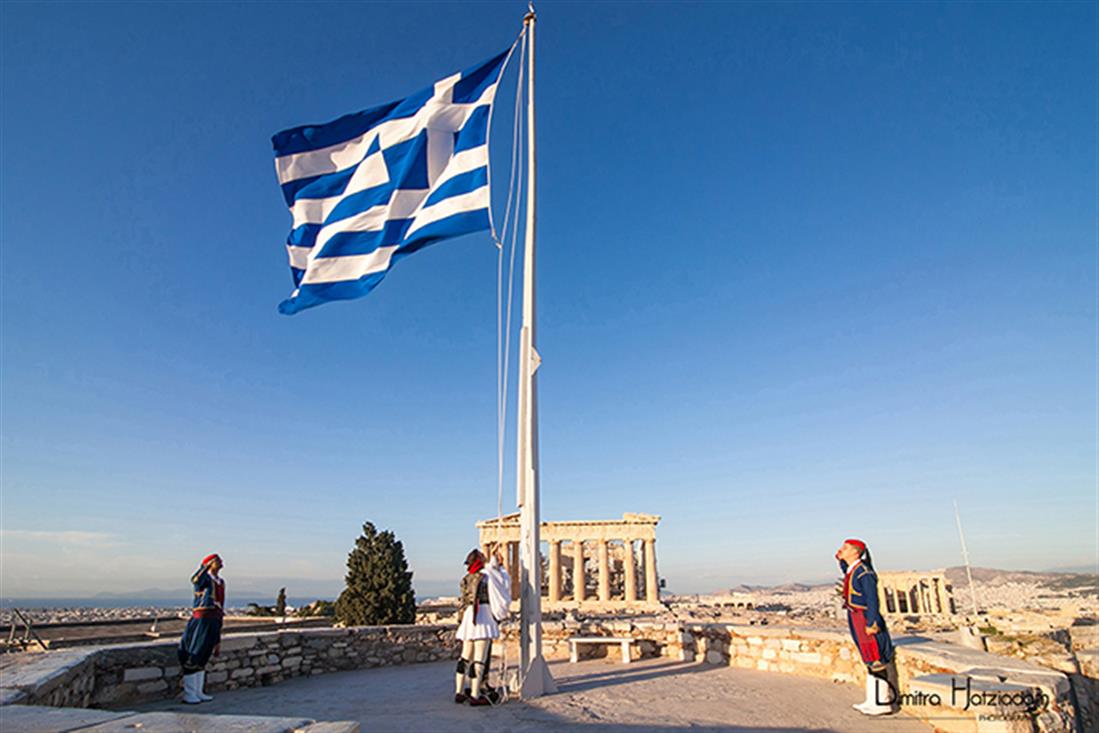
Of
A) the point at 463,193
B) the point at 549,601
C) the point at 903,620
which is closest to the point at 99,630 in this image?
the point at 463,193

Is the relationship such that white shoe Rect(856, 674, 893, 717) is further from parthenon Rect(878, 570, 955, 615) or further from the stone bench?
parthenon Rect(878, 570, 955, 615)

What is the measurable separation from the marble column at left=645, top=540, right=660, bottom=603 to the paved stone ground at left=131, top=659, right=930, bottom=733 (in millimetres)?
29404

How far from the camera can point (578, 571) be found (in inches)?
1551

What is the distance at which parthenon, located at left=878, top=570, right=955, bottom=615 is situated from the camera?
37.4m

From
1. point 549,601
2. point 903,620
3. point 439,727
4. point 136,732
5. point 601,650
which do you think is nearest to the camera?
point 136,732

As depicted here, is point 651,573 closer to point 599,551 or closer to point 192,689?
point 599,551

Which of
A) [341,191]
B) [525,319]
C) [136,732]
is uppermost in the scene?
[341,191]

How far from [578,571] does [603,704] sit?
110 ft

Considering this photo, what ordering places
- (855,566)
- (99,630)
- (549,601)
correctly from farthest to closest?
(549,601) → (99,630) → (855,566)

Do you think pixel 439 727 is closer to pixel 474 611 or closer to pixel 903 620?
pixel 474 611

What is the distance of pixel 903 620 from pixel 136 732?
3033 centimetres

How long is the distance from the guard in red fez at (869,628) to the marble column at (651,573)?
106ft

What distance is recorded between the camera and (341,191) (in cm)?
1020

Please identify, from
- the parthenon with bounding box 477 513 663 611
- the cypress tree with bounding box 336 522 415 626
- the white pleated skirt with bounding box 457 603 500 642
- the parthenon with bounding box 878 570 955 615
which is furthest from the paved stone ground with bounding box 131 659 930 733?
the parthenon with bounding box 878 570 955 615
